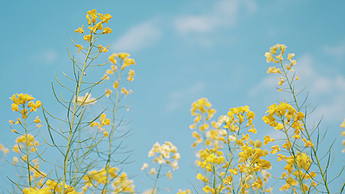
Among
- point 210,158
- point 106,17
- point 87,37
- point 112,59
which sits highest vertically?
point 112,59

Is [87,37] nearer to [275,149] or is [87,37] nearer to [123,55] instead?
[275,149]

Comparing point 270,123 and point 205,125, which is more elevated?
point 205,125

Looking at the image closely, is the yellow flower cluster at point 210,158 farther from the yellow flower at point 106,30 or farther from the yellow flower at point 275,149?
the yellow flower at point 106,30

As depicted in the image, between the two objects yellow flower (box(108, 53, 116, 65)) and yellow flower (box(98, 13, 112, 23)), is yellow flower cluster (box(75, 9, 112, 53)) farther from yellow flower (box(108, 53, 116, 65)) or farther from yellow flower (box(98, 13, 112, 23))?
yellow flower (box(108, 53, 116, 65))

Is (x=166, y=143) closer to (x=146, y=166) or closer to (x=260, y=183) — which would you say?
(x=146, y=166)

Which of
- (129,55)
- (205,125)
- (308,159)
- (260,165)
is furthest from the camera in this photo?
(129,55)

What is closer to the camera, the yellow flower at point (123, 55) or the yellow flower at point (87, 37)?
the yellow flower at point (87, 37)

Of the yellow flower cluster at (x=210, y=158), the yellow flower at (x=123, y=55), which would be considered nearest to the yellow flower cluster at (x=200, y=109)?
the yellow flower cluster at (x=210, y=158)

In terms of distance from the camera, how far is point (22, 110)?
222 cm

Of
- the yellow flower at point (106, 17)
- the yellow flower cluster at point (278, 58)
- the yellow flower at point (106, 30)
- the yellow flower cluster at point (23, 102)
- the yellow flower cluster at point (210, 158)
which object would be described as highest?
the yellow flower cluster at point (278, 58)

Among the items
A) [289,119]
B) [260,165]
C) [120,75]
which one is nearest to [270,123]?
[289,119]

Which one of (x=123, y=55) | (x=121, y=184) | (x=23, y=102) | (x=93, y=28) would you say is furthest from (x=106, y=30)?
(x=121, y=184)

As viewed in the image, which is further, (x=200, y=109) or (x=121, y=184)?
(x=121, y=184)

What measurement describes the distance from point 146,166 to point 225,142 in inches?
85.3
